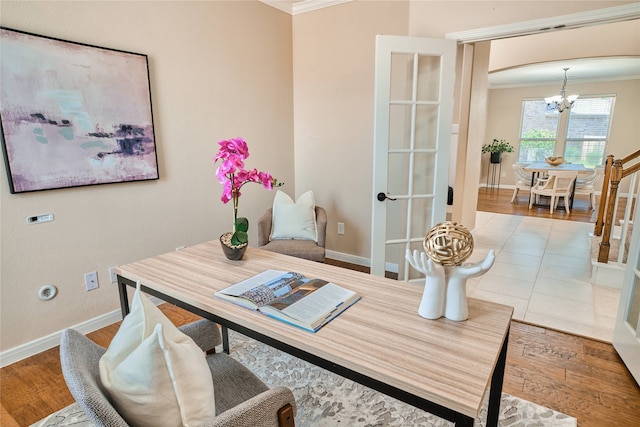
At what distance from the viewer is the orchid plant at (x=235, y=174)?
1649 mm

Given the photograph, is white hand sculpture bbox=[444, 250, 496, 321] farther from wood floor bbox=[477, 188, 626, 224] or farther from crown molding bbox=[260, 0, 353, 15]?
wood floor bbox=[477, 188, 626, 224]

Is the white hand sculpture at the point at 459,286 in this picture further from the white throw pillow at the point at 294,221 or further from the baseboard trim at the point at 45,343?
the baseboard trim at the point at 45,343

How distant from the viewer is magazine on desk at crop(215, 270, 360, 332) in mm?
1202

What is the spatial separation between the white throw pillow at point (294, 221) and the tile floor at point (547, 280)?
153 centimetres

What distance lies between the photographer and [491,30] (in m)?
2.57

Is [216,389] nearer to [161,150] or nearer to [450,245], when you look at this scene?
[450,245]

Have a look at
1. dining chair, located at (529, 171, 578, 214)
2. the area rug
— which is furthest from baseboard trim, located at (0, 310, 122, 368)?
dining chair, located at (529, 171, 578, 214)

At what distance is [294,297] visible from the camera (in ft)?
4.40

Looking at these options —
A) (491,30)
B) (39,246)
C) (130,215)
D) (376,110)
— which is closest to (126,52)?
(130,215)

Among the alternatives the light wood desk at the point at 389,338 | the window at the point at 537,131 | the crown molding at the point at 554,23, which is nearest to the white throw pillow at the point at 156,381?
the light wood desk at the point at 389,338

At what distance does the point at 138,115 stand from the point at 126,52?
0.42 m

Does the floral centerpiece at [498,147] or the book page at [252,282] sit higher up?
the floral centerpiece at [498,147]

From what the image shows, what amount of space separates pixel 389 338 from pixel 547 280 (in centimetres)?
300

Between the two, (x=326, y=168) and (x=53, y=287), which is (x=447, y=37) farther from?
(x=53, y=287)
